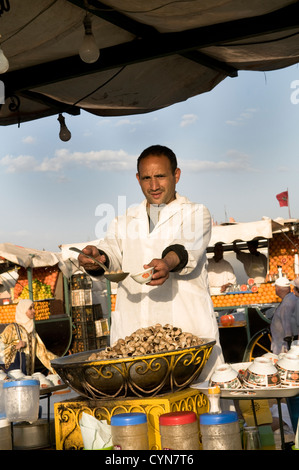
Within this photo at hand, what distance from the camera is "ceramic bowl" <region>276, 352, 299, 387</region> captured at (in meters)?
2.03

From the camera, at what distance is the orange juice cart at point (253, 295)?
7410 millimetres

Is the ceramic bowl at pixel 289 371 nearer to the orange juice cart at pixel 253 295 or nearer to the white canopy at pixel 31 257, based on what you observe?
the orange juice cart at pixel 253 295

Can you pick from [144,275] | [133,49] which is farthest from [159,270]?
[133,49]

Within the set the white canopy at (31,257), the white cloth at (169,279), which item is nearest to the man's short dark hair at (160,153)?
the white cloth at (169,279)

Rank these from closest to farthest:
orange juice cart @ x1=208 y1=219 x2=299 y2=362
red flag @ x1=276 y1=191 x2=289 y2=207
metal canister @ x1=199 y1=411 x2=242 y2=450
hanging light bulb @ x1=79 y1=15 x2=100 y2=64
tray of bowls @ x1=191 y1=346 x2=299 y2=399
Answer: metal canister @ x1=199 y1=411 x2=242 y2=450 < tray of bowls @ x1=191 y1=346 x2=299 y2=399 < hanging light bulb @ x1=79 y1=15 x2=100 y2=64 < orange juice cart @ x1=208 y1=219 x2=299 y2=362 < red flag @ x1=276 y1=191 x2=289 y2=207

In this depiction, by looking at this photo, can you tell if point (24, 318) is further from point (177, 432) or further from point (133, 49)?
point (177, 432)

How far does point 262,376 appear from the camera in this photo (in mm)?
2033

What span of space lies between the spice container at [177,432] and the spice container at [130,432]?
6 cm

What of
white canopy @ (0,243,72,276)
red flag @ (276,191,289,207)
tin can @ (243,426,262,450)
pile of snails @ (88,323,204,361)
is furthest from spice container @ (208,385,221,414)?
red flag @ (276,191,289,207)

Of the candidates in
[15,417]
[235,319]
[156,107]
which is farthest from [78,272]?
[15,417]

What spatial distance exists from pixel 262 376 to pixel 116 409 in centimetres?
51

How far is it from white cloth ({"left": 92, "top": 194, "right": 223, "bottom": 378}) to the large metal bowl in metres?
0.38

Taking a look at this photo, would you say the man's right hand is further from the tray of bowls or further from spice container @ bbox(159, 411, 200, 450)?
spice container @ bbox(159, 411, 200, 450)

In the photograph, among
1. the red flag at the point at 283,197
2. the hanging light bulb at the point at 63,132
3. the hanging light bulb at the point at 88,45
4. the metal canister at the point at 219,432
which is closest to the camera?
the metal canister at the point at 219,432
